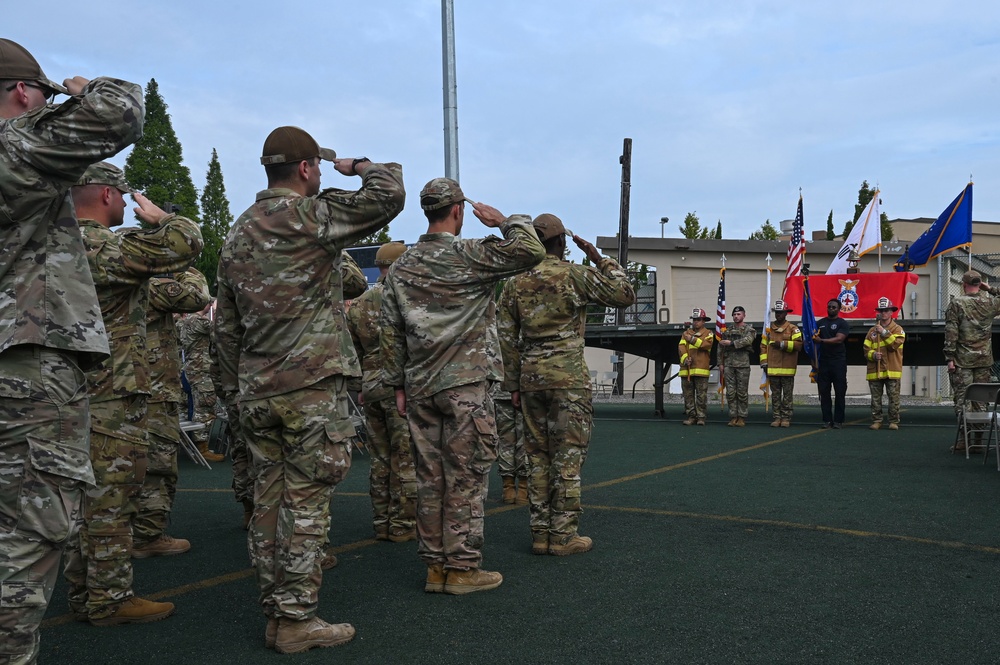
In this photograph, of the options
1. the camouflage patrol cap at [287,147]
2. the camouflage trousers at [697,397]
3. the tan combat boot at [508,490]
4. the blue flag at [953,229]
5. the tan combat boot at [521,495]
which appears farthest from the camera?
the camouflage trousers at [697,397]

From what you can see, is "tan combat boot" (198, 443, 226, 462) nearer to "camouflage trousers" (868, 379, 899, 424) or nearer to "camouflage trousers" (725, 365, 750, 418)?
"camouflage trousers" (725, 365, 750, 418)

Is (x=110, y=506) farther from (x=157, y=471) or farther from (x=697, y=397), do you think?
(x=697, y=397)

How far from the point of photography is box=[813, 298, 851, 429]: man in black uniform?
14.3 meters

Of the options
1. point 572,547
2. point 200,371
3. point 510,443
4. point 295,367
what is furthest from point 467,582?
point 200,371

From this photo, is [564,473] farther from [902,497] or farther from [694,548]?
[902,497]

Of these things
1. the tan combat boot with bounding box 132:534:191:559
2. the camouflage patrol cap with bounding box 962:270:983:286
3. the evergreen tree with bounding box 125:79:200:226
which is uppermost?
the evergreen tree with bounding box 125:79:200:226

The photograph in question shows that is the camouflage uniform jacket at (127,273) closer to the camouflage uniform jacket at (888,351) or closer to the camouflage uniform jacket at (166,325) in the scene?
the camouflage uniform jacket at (166,325)

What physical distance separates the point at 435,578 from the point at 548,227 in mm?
2382

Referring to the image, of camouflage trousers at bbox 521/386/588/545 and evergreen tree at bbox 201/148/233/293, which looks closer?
camouflage trousers at bbox 521/386/588/545

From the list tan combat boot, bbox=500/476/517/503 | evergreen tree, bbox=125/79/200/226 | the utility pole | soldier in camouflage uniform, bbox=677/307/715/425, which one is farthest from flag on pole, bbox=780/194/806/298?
evergreen tree, bbox=125/79/200/226

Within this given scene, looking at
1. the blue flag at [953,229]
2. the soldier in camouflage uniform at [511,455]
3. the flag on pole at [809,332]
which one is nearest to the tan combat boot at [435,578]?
the soldier in camouflage uniform at [511,455]

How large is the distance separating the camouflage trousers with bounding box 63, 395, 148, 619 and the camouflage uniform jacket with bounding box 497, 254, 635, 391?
7.99 ft

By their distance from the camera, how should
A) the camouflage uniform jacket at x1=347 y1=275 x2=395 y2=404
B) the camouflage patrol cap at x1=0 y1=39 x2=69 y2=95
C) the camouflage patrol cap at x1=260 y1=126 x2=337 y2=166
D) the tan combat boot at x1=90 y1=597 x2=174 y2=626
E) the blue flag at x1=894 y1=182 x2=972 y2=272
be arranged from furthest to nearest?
the blue flag at x1=894 y1=182 x2=972 y2=272 < the camouflage uniform jacket at x1=347 y1=275 x2=395 y2=404 < the tan combat boot at x1=90 y1=597 x2=174 y2=626 < the camouflage patrol cap at x1=260 y1=126 x2=337 y2=166 < the camouflage patrol cap at x1=0 y1=39 x2=69 y2=95

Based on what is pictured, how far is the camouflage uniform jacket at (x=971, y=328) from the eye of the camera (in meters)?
11.3
